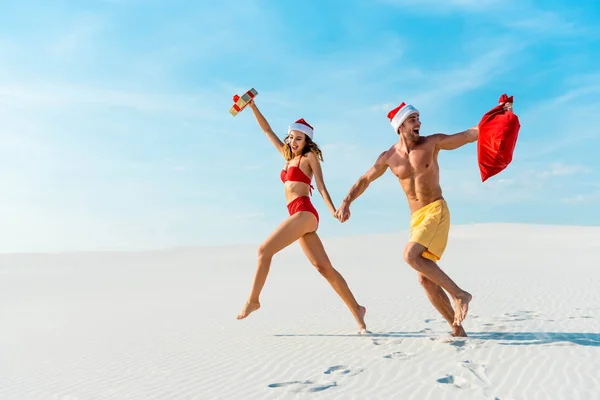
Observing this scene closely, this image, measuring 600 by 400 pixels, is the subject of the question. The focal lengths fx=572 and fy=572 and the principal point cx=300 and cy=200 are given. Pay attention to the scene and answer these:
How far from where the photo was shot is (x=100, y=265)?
23688 millimetres

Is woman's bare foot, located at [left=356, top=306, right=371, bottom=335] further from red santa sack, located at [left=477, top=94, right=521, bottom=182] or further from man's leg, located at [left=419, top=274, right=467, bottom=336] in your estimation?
red santa sack, located at [left=477, top=94, right=521, bottom=182]

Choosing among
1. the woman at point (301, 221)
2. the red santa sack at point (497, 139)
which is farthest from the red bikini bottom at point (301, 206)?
the red santa sack at point (497, 139)

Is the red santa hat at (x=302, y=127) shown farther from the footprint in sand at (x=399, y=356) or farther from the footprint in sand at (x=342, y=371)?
the footprint in sand at (x=342, y=371)

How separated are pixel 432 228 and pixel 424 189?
0.40m

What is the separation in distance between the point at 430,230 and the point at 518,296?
17.4 feet

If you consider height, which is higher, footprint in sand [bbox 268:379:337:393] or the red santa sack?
the red santa sack

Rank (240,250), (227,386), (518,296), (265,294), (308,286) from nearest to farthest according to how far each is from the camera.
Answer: (227,386) → (518,296) → (265,294) → (308,286) → (240,250)

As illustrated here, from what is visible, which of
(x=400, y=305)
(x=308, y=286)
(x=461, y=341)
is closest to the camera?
(x=461, y=341)

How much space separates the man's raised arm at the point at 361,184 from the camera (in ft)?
19.5

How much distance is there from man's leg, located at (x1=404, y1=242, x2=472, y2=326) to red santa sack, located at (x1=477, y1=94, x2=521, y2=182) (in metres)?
0.97

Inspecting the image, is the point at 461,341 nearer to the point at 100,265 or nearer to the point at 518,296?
the point at 518,296

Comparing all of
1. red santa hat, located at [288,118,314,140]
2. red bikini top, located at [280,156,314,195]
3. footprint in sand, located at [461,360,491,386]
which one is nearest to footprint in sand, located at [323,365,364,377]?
footprint in sand, located at [461,360,491,386]

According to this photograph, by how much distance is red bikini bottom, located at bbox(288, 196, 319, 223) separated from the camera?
6422mm

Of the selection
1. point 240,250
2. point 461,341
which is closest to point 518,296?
point 461,341
